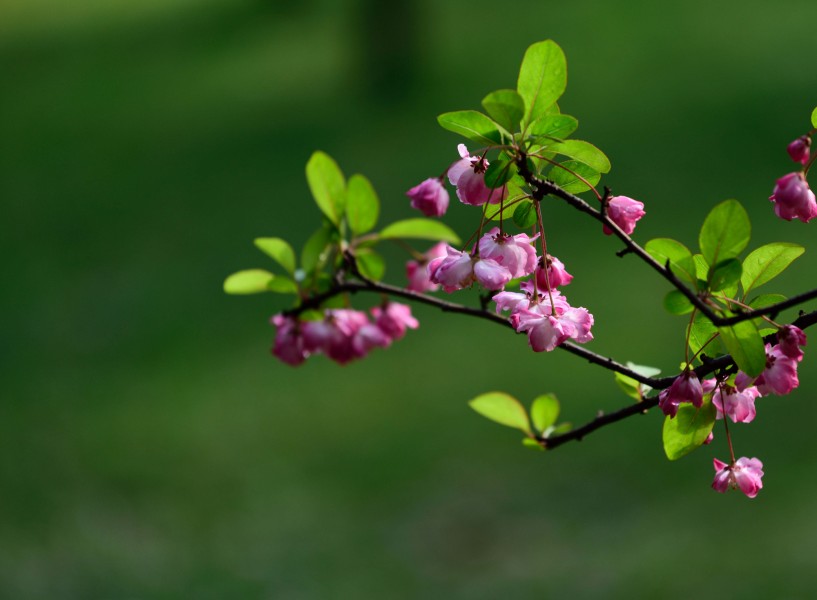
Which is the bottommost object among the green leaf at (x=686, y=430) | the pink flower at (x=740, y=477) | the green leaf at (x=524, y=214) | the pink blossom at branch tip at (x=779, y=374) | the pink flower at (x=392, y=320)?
the pink flower at (x=392, y=320)

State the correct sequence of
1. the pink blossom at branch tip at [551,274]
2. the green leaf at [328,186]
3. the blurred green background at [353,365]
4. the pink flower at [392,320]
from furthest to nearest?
the blurred green background at [353,365], the pink flower at [392,320], the green leaf at [328,186], the pink blossom at branch tip at [551,274]

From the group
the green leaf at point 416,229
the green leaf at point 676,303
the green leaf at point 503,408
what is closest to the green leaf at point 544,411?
the green leaf at point 503,408

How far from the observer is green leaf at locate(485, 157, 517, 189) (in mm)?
562

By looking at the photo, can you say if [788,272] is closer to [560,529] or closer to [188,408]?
[560,529]

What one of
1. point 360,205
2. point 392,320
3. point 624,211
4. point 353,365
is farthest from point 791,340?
point 353,365

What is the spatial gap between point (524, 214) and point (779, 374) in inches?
6.8

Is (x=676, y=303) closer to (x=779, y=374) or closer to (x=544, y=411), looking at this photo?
(x=779, y=374)

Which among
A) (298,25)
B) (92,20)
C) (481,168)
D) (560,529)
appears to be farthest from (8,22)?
(481,168)

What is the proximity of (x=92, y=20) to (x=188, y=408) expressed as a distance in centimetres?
433

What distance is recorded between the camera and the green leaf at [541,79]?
1.91ft

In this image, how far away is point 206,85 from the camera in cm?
551

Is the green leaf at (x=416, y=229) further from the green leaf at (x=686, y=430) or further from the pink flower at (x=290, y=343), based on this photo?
the green leaf at (x=686, y=430)

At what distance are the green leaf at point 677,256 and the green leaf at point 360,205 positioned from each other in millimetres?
313

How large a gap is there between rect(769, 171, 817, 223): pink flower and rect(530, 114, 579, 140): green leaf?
0.12m
